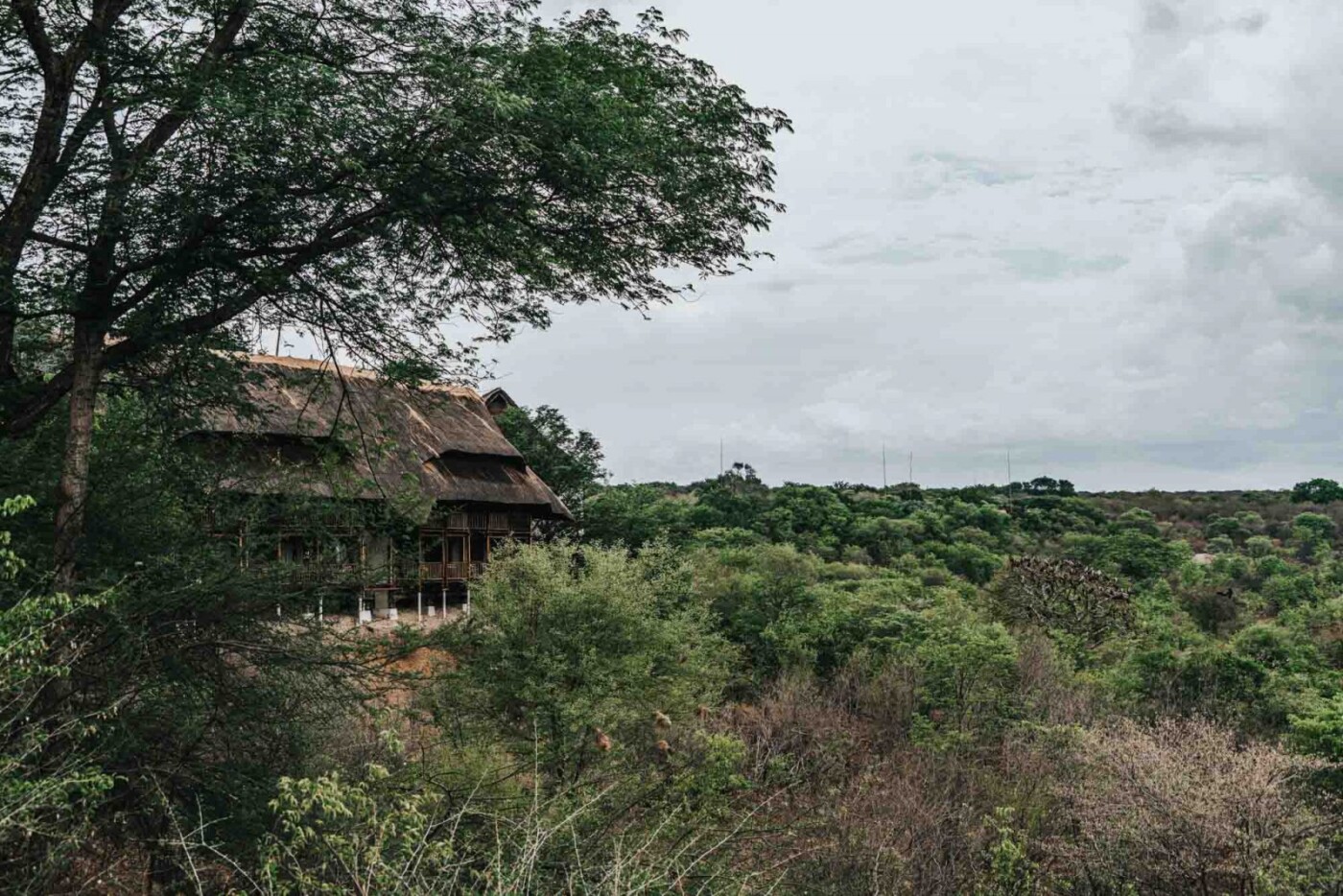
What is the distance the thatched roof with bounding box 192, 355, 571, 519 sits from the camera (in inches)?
407

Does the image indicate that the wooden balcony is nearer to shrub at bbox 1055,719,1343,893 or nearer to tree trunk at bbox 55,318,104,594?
tree trunk at bbox 55,318,104,594

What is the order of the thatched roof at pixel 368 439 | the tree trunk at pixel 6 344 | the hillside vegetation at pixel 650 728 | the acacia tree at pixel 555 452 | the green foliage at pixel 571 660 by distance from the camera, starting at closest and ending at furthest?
the hillside vegetation at pixel 650 728 < the tree trunk at pixel 6 344 < the thatched roof at pixel 368 439 < the green foliage at pixel 571 660 < the acacia tree at pixel 555 452

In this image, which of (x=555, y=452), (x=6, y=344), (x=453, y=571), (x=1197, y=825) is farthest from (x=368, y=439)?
(x=555, y=452)

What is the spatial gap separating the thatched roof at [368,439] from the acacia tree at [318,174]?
74cm

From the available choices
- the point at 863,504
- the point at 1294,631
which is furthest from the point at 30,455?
the point at 863,504

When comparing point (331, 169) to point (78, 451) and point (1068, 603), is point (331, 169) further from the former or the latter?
point (1068, 603)

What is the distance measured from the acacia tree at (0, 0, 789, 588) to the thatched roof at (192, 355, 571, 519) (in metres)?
0.74

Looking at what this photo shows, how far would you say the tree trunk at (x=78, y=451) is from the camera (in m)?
8.34

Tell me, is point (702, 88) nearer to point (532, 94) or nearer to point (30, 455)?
point (532, 94)

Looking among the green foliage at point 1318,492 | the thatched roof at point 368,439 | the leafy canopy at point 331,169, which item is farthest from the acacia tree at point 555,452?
the green foliage at point 1318,492

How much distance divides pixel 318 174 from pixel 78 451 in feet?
9.09

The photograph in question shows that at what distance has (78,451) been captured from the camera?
8.51 meters

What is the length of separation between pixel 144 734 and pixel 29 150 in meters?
4.85

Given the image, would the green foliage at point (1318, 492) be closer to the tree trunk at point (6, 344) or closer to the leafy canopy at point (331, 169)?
the leafy canopy at point (331, 169)
